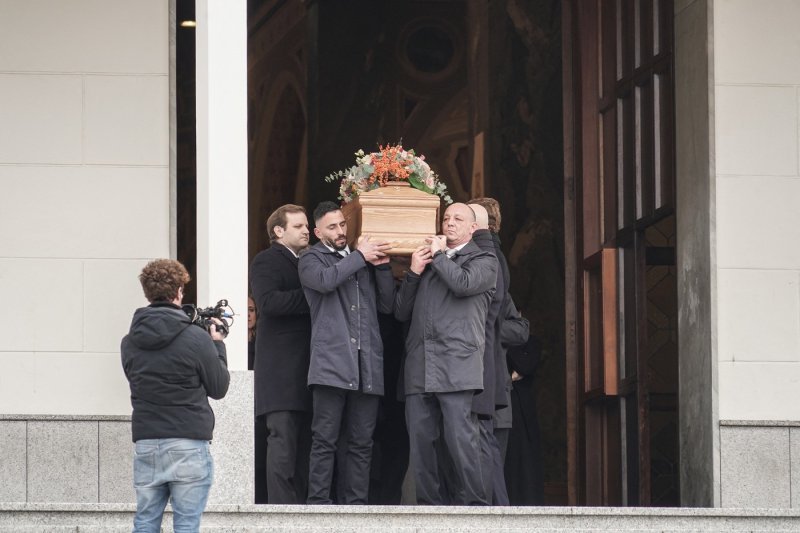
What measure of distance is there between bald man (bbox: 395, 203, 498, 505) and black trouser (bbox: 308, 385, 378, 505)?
0.91 ft

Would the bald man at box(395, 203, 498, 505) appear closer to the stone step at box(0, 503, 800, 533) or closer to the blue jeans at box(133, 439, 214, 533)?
the stone step at box(0, 503, 800, 533)

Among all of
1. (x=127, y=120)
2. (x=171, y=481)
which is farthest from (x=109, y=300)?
(x=171, y=481)

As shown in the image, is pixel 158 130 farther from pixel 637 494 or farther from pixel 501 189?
pixel 501 189

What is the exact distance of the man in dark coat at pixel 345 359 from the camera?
11.2m

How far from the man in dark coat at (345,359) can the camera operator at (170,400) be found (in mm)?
1931

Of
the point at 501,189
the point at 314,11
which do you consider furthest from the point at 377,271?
the point at 314,11

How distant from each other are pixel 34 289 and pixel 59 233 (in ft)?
1.29

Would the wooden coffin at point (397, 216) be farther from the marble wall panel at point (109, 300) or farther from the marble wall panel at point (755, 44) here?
the marble wall panel at point (755, 44)

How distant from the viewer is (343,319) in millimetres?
11406

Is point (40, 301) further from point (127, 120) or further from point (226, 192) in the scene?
point (226, 192)

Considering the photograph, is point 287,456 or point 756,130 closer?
point 287,456

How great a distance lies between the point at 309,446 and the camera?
1182 cm

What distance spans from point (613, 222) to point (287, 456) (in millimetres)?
3733

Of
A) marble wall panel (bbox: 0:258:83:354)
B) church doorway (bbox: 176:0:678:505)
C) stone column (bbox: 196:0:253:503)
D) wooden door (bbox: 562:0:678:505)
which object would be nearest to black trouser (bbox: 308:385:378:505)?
stone column (bbox: 196:0:253:503)
